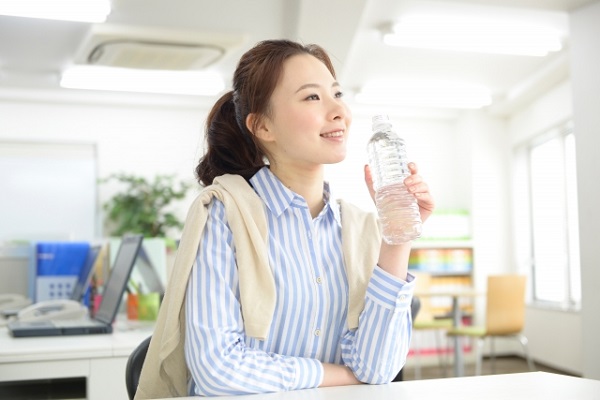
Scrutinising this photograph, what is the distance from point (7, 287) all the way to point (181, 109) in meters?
4.44

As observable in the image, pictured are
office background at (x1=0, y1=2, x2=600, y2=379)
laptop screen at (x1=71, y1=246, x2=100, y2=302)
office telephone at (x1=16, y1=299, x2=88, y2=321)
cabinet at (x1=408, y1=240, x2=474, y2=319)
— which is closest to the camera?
office telephone at (x1=16, y1=299, x2=88, y2=321)

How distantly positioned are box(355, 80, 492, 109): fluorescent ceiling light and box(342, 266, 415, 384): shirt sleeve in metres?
6.21

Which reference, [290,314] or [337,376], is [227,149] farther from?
[337,376]

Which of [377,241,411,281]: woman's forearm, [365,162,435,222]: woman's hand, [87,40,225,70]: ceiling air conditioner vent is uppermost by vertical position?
[87,40,225,70]: ceiling air conditioner vent

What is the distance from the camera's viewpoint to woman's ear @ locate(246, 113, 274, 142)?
154cm

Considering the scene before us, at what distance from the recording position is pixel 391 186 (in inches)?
55.4

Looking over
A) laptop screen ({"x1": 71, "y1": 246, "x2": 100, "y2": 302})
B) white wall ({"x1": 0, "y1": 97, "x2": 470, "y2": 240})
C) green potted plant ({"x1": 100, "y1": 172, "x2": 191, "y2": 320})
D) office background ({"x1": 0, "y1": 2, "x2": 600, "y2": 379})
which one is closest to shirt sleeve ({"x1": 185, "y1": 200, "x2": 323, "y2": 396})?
laptop screen ({"x1": 71, "y1": 246, "x2": 100, "y2": 302})

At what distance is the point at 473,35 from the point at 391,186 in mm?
4636

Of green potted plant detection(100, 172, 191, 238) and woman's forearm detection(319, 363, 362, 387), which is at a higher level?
green potted plant detection(100, 172, 191, 238)

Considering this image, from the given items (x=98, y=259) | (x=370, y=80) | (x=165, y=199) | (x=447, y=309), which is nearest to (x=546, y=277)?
(x=447, y=309)

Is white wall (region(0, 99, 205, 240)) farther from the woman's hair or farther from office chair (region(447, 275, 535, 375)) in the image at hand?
the woman's hair

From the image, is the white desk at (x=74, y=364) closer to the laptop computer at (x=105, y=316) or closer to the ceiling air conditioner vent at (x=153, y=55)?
the laptop computer at (x=105, y=316)

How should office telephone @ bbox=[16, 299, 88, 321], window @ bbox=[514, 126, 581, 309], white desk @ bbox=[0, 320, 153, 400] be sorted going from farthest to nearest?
1. window @ bbox=[514, 126, 581, 309]
2. office telephone @ bbox=[16, 299, 88, 321]
3. white desk @ bbox=[0, 320, 153, 400]

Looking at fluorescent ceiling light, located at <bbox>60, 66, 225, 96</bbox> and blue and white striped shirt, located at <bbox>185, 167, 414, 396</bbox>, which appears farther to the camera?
fluorescent ceiling light, located at <bbox>60, 66, 225, 96</bbox>
